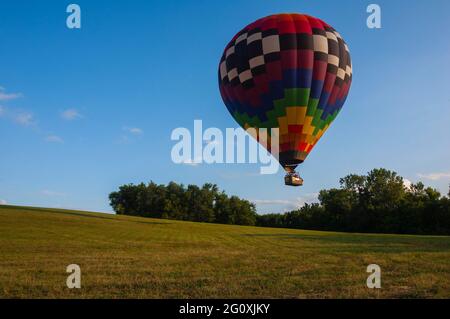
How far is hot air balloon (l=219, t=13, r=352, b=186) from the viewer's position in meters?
21.2

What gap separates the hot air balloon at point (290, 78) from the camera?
21219 mm

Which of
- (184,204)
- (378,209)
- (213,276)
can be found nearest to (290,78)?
(213,276)

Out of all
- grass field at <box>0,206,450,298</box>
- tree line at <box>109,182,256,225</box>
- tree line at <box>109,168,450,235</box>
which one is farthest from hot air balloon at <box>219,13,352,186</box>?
tree line at <box>109,182,256,225</box>

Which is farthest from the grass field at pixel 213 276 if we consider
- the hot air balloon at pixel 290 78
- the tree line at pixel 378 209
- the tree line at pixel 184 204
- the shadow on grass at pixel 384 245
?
the tree line at pixel 184 204

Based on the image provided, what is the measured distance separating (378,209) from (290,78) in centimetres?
7056

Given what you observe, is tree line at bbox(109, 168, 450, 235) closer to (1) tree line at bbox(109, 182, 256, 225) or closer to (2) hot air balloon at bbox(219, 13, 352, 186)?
(1) tree line at bbox(109, 182, 256, 225)

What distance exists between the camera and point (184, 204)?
4557 inches

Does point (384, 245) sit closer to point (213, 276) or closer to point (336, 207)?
point (213, 276)

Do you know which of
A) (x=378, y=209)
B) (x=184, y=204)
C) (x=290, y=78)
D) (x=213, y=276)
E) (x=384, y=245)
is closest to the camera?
(x=213, y=276)

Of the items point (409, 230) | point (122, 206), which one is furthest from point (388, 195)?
point (122, 206)
